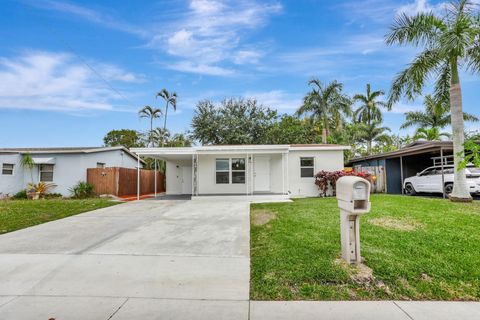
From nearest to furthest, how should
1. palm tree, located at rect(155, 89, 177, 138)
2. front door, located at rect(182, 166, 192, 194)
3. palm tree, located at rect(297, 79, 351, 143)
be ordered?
front door, located at rect(182, 166, 192, 194)
palm tree, located at rect(297, 79, 351, 143)
palm tree, located at rect(155, 89, 177, 138)

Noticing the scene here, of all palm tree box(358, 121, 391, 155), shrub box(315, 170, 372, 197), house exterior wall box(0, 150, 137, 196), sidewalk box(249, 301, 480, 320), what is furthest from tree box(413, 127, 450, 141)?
house exterior wall box(0, 150, 137, 196)

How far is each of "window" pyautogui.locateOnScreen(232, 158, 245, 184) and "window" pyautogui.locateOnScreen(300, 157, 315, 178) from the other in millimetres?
3348

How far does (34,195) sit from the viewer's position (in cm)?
1494

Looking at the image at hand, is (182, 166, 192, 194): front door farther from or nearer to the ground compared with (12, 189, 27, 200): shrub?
farther from the ground

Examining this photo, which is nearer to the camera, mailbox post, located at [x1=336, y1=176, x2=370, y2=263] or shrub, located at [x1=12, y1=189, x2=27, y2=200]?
mailbox post, located at [x1=336, y1=176, x2=370, y2=263]

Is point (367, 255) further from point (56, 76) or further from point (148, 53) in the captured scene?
point (56, 76)

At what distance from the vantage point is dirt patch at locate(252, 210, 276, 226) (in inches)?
295

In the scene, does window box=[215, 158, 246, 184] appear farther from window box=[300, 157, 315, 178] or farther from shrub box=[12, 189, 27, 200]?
shrub box=[12, 189, 27, 200]

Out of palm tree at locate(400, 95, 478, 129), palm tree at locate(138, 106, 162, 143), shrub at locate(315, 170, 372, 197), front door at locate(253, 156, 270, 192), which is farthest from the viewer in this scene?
palm tree at locate(138, 106, 162, 143)

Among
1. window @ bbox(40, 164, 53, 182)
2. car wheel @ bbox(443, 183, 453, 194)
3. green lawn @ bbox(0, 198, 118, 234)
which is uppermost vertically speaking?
window @ bbox(40, 164, 53, 182)

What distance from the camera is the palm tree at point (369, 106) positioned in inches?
1144

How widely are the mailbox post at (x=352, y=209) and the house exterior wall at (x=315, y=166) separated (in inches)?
445

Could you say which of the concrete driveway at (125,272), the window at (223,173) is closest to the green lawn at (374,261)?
the concrete driveway at (125,272)

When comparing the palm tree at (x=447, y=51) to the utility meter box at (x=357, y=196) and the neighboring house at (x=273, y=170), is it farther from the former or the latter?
the utility meter box at (x=357, y=196)
